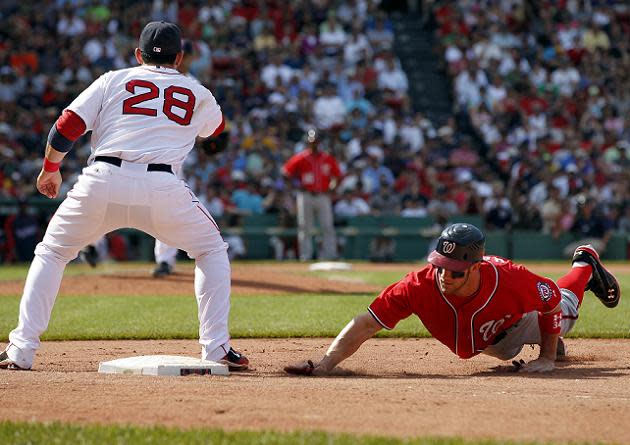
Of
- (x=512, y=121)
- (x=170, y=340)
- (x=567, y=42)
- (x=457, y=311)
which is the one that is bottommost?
(x=170, y=340)

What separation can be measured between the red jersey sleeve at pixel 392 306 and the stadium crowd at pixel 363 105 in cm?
1334

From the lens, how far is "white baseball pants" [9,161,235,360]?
6.06 meters

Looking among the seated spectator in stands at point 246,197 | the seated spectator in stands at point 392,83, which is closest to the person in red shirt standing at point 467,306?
the seated spectator in stands at point 246,197

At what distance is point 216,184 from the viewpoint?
65.3ft

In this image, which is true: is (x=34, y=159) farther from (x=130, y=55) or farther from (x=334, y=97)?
(x=334, y=97)

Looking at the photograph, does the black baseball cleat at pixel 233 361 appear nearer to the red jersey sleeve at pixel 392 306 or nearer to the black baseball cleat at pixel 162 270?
the red jersey sleeve at pixel 392 306

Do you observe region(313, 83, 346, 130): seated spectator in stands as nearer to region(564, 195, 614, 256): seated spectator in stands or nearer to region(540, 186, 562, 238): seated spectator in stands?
region(540, 186, 562, 238): seated spectator in stands

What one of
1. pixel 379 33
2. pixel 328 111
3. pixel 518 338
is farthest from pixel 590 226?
pixel 518 338

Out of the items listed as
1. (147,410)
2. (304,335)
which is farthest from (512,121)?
(147,410)

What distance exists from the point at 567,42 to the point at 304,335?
18.6 m

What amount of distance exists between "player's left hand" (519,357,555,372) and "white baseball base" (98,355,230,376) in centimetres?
184

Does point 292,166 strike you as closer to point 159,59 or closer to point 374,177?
point 374,177

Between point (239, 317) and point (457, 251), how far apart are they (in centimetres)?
431

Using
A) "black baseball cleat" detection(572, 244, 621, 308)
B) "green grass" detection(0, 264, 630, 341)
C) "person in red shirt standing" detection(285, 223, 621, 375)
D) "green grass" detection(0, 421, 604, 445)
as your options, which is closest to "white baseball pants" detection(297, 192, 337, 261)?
"green grass" detection(0, 264, 630, 341)
